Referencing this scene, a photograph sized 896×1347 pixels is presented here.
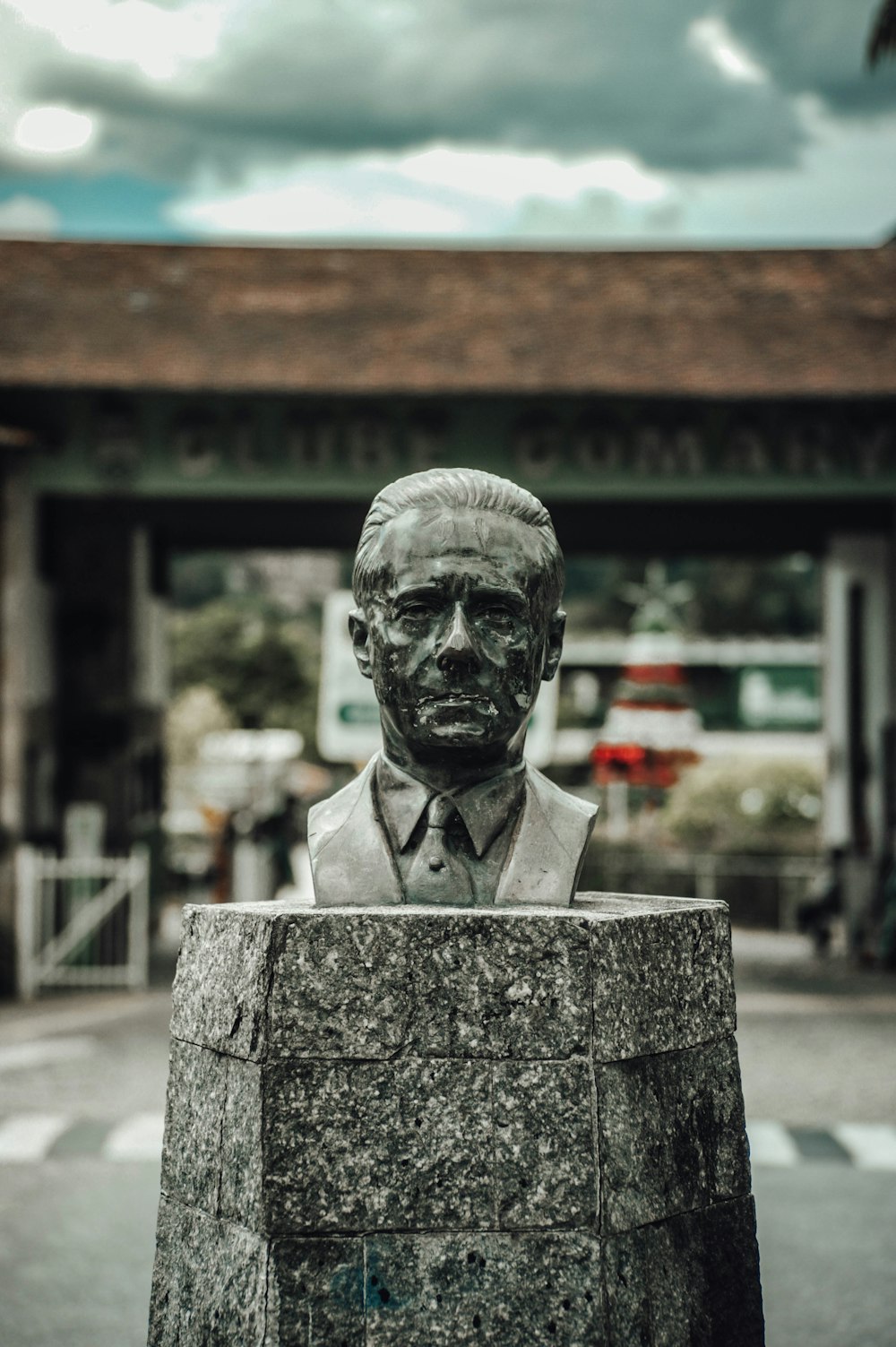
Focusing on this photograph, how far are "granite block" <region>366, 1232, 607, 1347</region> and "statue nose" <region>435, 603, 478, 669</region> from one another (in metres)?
1.25

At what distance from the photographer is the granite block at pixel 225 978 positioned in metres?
3.63

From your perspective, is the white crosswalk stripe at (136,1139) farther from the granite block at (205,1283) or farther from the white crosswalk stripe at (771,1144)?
the granite block at (205,1283)

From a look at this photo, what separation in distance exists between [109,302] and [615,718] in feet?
46.9

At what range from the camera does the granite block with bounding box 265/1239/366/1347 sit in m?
3.51

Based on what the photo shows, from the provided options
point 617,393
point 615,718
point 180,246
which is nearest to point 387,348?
point 617,393

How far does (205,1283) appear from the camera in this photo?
3.77 meters

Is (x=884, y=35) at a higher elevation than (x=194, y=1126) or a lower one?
higher

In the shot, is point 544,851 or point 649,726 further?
point 649,726

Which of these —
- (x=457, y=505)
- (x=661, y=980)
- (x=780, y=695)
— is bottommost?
(x=661, y=980)

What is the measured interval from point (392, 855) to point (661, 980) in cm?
71

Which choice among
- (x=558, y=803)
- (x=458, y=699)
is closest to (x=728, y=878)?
(x=558, y=803)

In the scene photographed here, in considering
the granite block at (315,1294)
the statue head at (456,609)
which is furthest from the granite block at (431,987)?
the statue head at (456,609)

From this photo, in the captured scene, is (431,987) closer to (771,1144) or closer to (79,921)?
(771,1144)

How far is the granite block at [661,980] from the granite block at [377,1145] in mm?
299
